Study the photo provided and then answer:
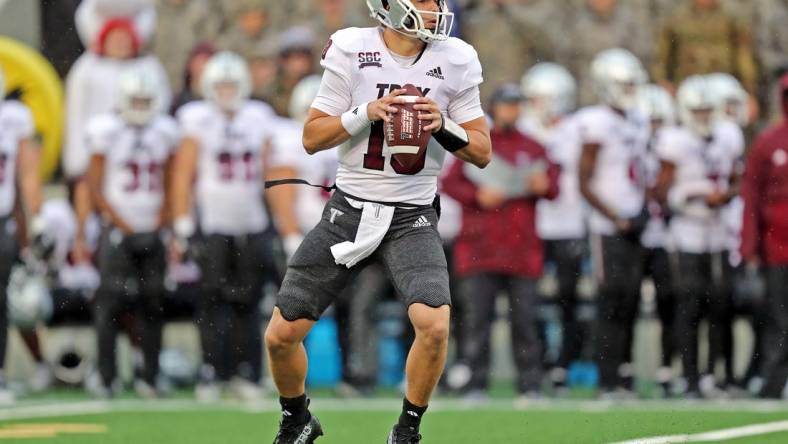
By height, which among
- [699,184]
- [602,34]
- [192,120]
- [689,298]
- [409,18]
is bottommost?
[689,298]

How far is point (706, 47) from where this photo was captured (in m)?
15.2

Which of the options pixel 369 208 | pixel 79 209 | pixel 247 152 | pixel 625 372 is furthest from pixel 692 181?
pixel 369 208

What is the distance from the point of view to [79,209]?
14055 millimetres

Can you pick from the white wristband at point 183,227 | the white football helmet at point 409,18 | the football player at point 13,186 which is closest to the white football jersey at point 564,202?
the white wristband at point 183,227

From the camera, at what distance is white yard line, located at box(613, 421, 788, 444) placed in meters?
9.43

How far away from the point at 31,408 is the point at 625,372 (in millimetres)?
3585

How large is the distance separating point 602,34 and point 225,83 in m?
3.76

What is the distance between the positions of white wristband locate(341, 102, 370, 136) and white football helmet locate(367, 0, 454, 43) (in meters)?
0.35

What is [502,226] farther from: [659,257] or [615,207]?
[659,257]

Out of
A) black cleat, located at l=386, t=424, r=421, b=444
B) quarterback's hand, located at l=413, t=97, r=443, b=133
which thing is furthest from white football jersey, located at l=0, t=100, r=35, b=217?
quarterback's hand, located at l=413, t=97, r=443, b=133

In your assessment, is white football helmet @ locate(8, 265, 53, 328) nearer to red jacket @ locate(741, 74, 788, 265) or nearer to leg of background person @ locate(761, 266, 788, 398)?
red jacket @ locate(741, 74, 788, 265)

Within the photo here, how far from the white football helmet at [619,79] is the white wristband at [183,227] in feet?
9.03

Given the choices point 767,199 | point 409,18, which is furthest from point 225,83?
point 409,18

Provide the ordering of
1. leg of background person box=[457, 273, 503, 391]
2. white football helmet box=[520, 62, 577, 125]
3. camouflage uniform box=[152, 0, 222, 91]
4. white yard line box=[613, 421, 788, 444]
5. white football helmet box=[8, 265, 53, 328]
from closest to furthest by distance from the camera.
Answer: white yard line box=[613, 421, 788, 444] < leg of background person box=[457, 273, 503, 391] < white football helmet box=[8, 265, 53, 328] < white football helmet box=[520, 62, 577, 125] < camouflage uniform box=[152, 0, 222, 91]
